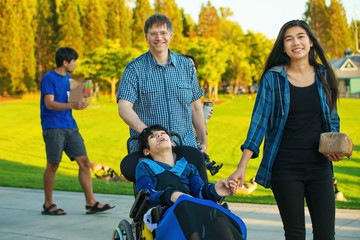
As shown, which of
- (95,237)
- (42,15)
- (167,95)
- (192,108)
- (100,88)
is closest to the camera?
(167,95)

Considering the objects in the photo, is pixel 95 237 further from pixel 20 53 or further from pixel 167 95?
pixel 20 53

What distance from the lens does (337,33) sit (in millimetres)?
91875

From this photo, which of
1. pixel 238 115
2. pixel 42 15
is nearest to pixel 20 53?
pixel 42 15

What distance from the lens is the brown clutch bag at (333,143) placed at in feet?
→ 9.67

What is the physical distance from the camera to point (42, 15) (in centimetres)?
6081

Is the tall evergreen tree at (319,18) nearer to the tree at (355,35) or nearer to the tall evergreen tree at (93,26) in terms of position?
the tree at (355,35)

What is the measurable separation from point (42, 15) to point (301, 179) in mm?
61404

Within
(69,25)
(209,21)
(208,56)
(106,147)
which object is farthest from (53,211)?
(209,21)

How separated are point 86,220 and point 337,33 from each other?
9208 cm

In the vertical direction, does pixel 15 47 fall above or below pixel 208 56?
above

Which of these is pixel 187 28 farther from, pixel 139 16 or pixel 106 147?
pixel 106 147

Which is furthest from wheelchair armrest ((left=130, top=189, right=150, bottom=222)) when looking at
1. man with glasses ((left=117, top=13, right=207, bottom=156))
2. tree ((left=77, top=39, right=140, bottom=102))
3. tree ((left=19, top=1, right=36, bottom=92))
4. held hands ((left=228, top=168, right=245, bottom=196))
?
tree ((left=19, top=1, right=36, bottom=92))

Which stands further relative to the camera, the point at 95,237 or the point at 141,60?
the point at 95,237

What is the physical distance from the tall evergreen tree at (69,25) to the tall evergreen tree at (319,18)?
4819 centimetres
